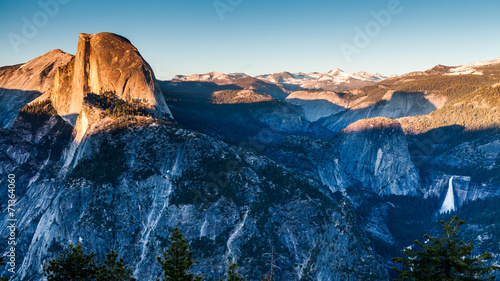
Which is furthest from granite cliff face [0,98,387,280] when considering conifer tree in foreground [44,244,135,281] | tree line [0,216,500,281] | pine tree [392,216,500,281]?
pine tree [392,216,500,281]

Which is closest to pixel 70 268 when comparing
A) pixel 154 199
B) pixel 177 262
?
pixel 177 262

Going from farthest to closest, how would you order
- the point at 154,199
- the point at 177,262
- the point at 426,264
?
the point at 154,199 < the point at 177,262 < the point at 426,264

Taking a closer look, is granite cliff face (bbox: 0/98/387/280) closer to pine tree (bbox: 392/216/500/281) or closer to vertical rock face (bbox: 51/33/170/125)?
vertical rock face (bbox: 51/33/170/125)

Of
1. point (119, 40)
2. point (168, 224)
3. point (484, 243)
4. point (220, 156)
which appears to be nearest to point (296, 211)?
point (220, 156)

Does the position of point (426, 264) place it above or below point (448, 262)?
below

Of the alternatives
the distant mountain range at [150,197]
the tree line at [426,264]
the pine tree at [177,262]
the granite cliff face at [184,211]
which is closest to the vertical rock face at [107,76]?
the distant mountain range at [150,197]

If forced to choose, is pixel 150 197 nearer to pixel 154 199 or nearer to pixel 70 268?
pixel 154 199

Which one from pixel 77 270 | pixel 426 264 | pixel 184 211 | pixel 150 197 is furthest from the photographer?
pixel 150 197

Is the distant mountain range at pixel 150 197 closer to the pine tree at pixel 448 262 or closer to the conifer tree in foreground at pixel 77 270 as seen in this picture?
the conifer tree in foreground at pixel 77 270
